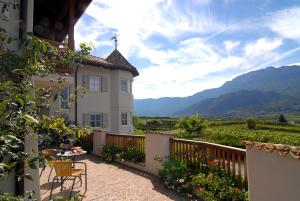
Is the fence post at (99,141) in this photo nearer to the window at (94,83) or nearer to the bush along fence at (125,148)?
the bush along fence at (125,148)

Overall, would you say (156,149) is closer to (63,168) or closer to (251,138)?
(63,168)

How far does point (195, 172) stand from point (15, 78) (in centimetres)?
567

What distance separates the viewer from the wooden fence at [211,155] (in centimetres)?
640

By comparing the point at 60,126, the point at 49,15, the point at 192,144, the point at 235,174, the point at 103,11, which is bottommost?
the point at 235,174

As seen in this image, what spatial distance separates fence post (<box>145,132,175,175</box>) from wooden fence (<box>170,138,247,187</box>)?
195 millimetres

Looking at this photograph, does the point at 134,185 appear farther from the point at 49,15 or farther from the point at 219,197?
the point at 49,15

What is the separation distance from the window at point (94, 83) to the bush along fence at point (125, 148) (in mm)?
8691

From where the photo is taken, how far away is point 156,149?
933 cm

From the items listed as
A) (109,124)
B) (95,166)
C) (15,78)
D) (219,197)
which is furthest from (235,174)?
(109,124)

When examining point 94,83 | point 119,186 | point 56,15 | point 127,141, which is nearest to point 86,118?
point 94,83

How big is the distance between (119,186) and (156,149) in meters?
1.85

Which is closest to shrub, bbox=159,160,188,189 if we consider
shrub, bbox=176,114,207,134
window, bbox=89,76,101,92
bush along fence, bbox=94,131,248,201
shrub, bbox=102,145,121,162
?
bush along fence, bbox=94,131,248,201

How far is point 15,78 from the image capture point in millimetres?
3594

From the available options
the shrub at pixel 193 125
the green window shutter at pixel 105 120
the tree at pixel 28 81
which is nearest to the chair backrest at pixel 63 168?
the tree at pixel 28 81
